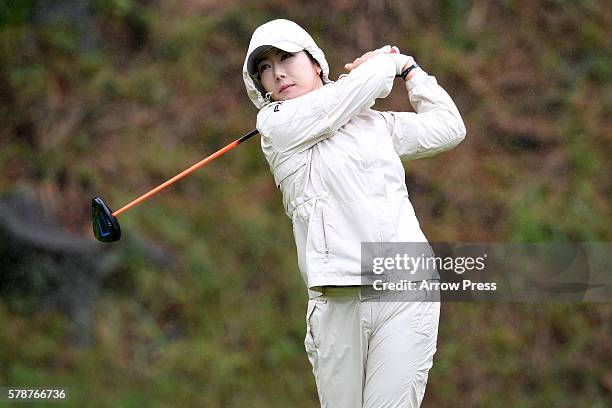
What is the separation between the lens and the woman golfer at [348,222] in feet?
8.89

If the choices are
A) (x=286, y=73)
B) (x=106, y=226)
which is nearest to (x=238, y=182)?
(x=106, y=226)

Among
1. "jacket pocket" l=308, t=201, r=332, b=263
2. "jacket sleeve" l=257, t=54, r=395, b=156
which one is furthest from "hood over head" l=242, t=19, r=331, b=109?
"jacket pocket" l=308, t=201, r=332, b=263

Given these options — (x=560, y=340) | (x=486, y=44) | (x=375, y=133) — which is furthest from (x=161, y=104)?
(x=375, y=133)

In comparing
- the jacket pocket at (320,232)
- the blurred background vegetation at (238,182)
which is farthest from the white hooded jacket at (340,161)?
the blurred background vegetation at (238,182)

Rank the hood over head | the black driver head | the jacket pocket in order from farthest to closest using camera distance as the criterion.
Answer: the black driver head
the hood over head
the jacket pocket

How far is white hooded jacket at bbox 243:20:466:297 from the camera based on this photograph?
2.71 meters

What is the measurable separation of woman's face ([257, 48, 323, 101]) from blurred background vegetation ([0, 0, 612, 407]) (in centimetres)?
343

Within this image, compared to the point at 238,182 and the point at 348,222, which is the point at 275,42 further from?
the point at 238,182

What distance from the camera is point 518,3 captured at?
7199 mm

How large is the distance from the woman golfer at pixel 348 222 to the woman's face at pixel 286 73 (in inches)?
1.0

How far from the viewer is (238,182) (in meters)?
6.77

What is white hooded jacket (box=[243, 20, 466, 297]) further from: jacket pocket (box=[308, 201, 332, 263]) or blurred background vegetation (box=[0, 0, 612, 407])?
blurred background vegetation (box=[0, 0, 612, 407])

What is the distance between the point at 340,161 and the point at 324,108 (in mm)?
136

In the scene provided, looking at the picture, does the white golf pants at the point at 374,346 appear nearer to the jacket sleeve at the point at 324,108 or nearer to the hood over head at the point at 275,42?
the jacket sleeve at the point at 324,108
